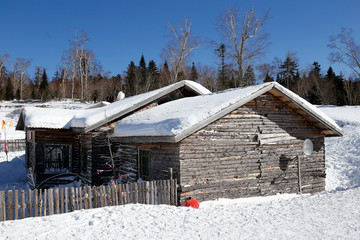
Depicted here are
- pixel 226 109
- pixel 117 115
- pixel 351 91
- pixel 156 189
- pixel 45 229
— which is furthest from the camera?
pixel 351 91

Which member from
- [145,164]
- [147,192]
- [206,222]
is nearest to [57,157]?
[145,164]

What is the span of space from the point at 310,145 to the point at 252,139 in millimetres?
2935

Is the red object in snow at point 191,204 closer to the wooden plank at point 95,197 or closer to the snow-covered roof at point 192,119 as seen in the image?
the snow-covered roof at point 192,119

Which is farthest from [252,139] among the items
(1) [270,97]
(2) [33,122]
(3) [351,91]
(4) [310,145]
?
(3) [351,91]

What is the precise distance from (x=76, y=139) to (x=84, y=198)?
308 inches

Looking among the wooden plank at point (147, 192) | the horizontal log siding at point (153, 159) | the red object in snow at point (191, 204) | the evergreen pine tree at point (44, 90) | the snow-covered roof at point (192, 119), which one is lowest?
the red object in snow at point (191, 204)

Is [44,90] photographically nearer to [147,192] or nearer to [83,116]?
[83,116]

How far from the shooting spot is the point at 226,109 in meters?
10.4

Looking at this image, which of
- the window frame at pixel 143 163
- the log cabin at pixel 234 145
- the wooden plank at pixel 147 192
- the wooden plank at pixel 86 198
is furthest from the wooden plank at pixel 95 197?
the window frame at pixel 143 163

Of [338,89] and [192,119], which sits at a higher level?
[338,89]

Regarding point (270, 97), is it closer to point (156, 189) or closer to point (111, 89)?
point (156, 189)

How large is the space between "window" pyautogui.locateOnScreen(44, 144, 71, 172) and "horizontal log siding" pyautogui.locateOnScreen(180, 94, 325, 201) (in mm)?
8064

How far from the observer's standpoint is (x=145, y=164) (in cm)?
1234

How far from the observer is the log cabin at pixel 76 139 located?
13.5m
